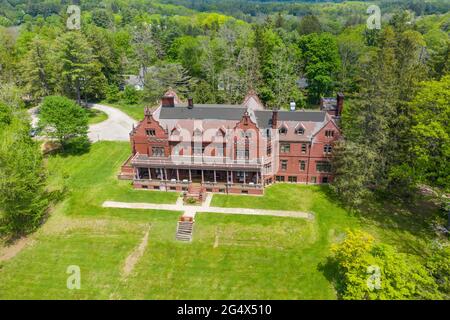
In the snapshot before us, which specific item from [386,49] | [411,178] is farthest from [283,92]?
[411,178]

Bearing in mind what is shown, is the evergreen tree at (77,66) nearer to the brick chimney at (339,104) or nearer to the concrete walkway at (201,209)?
the concrete walkway at (201,209)

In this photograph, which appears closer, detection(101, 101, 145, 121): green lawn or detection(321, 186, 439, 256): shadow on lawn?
detection(321, 186, 439, 256): shadow on lawn

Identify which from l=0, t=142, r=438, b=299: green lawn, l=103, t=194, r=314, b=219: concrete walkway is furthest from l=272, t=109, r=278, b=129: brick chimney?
l=103, t=194, r=314, b=219: concrete walkway

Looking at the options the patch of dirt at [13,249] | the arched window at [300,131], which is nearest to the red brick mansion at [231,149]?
the arched window at [300,131]

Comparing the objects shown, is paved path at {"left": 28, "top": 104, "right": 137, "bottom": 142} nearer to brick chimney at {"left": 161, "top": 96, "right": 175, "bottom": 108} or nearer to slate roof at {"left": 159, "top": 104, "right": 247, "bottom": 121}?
brick chimney at {"left": 161, "top": 96, "right": 175, "bottom": 108}

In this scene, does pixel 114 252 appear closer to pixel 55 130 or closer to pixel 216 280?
pixel 216 280

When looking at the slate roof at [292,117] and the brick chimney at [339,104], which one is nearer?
the slate roof at [292,117]
